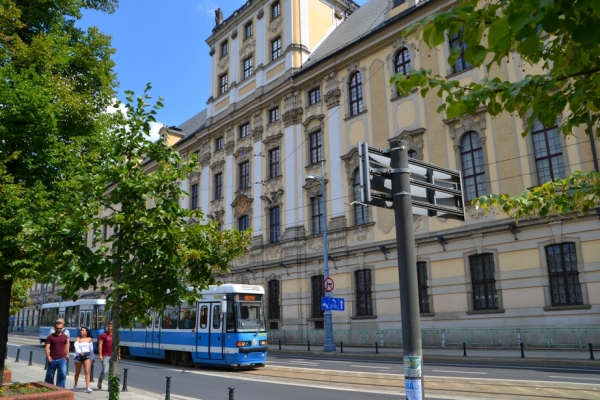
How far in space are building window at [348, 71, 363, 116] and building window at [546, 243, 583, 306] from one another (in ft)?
46.2

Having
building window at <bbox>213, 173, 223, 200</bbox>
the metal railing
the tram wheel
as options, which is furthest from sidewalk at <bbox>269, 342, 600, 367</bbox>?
building window at <bbox>213, 173, 223, 200</bbox>

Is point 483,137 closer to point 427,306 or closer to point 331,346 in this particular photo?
point 427,306

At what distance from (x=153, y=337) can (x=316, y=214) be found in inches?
514

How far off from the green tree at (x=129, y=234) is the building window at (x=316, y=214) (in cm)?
2202

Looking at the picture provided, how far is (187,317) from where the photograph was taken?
2142cm

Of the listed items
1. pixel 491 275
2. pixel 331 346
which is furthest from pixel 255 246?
pixel 491 275

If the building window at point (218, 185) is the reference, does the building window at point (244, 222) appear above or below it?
below

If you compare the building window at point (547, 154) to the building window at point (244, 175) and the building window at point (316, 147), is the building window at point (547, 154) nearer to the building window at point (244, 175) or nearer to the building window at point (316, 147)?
the building window at point (316, 147)

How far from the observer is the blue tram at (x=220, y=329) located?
1932cm

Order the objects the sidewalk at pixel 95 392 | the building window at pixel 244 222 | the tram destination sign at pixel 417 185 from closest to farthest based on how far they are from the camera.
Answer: the tram destination sign at pixel 417 185, the sidewalk at pixel 95 392, the building window at pixel 244 222

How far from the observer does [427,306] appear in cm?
2562

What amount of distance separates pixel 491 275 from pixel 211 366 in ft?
43.3

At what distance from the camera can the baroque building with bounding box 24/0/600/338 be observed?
2200 cm

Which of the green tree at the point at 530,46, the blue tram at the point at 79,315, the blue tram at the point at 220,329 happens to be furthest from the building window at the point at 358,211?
the green tree at the point at 530,46
